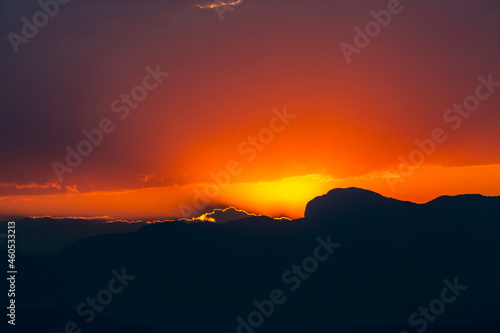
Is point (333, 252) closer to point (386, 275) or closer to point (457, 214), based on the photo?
point (386, 275)

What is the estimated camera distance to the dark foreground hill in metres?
103

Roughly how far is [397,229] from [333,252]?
18904 mm

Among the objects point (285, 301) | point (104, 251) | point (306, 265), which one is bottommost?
point (285, 301)

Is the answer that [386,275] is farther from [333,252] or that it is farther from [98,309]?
[98,309]

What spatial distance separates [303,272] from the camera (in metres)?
119

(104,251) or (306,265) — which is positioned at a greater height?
(104,251)

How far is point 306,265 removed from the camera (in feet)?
401

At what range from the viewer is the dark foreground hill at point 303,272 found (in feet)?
337

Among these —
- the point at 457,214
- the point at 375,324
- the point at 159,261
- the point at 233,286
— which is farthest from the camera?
the point at 457,214

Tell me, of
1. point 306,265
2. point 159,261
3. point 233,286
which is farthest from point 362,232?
point 159,261

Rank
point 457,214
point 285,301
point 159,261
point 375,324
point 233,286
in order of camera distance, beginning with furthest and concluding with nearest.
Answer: point 457,214 < point 159,261 < point 233,286 < point 285,301 < point 375,324

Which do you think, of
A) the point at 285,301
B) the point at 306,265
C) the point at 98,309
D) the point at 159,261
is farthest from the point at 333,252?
the point at 98,309

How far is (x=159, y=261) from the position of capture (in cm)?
12331

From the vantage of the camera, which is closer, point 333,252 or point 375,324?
point 375,324
